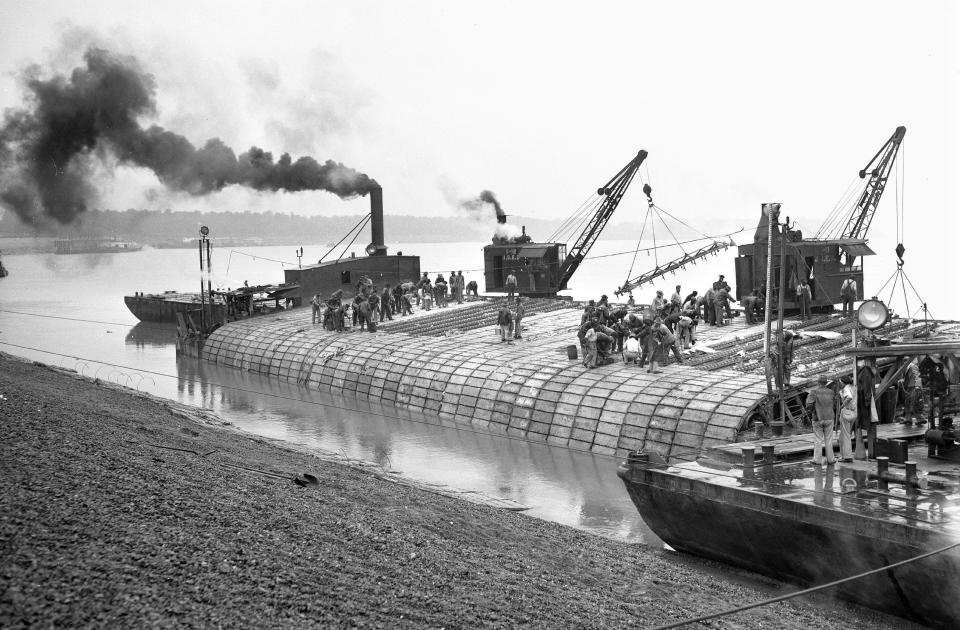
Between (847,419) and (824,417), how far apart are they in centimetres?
47

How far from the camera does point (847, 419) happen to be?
19.0 m

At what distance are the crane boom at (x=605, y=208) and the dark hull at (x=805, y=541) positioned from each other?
40164 millimetres

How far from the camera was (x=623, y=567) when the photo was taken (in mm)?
17844

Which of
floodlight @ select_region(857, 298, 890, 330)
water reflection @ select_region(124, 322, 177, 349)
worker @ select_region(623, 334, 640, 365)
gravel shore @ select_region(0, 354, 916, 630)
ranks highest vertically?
floodlight @ select_region(857, 298, 890, 330)

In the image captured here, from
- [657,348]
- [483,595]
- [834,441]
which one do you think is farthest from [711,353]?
[483,595]

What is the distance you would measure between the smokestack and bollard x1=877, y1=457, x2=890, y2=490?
52.7m

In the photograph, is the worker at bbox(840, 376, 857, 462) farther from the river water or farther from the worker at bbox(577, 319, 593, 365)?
the worker at bbox(577, 319, 593, 365)

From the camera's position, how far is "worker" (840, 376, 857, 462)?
18891mm

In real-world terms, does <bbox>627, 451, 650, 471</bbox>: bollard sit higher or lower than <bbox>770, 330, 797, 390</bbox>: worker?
lower

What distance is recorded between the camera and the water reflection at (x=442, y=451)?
2583 cm

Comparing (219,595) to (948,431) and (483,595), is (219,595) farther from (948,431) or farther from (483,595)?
(948,431)

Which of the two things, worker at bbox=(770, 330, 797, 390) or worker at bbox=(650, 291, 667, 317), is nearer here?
worker at bbox=(770, 330, 797, 390)

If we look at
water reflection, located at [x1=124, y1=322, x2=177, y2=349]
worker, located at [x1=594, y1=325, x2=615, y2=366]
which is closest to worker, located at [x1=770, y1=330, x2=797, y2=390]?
worker, located at [x1=594, y1=325, x2=615, y2=366]

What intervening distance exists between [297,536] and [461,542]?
3401 mm
